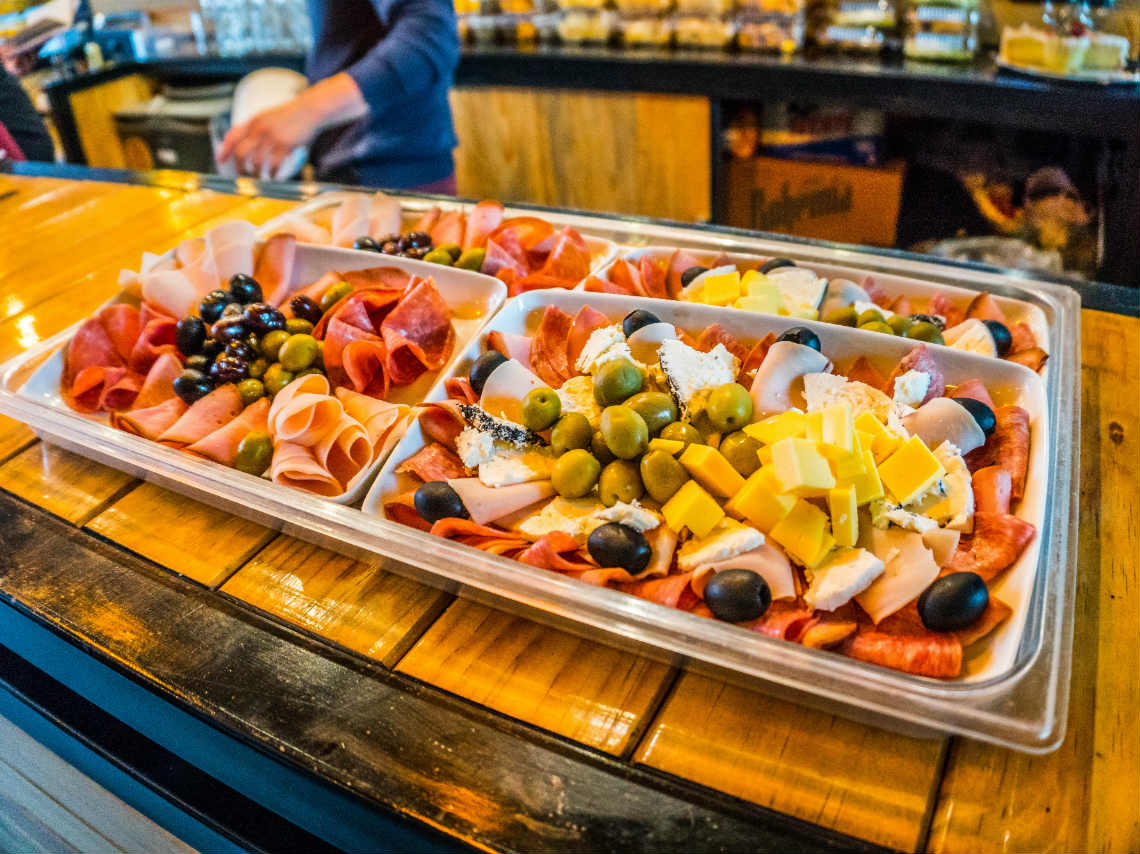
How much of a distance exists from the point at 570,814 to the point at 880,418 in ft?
1.78

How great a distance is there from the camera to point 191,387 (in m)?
1.16

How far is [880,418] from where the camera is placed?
0.94 metres

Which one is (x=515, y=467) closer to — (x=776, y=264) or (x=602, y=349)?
(x=602, y=349)

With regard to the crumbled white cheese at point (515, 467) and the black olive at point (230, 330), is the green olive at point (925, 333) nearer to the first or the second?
the crumbled white cheese at point (515, 467)

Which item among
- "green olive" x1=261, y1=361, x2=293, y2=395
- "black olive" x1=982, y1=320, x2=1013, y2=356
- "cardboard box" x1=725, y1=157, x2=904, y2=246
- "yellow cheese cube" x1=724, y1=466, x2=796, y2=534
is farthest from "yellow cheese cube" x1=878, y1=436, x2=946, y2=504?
"cardboard box" x1=725, y1=157, x2=904, y2=246

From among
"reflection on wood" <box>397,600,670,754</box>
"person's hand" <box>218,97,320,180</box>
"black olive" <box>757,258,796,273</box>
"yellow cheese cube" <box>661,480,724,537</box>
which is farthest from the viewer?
"person's hand" <box>218,97,320,180</box>

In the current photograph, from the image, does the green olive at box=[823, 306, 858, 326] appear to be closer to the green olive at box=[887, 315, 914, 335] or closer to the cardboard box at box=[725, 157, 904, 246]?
the green olive at box=[887, 315, 914, 335]

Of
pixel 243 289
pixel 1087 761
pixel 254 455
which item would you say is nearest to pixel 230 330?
pixel 243 289

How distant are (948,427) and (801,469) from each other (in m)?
0.23

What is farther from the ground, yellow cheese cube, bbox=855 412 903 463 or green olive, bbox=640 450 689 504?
yellow cheese cube, bbox=855 412 903 463

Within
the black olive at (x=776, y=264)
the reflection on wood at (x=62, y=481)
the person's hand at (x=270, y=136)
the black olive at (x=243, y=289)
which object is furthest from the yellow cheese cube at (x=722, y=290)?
the person's hand at (x=270, y=136)

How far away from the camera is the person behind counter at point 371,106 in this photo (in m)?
1.84

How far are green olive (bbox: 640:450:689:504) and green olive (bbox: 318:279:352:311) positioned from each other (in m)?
0.64

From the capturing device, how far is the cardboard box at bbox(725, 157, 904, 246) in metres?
2.75
